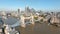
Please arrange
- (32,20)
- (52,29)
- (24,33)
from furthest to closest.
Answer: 1. (32,20)
2. (52,29)
3. (24,33)

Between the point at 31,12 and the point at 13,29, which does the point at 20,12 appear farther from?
the point at 13,29

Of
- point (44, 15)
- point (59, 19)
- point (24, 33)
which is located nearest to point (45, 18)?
point (44, 15)

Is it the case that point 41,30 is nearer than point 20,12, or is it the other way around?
point 41,30

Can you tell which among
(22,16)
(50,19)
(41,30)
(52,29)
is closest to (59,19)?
(50,19)

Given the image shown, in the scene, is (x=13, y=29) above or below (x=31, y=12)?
below

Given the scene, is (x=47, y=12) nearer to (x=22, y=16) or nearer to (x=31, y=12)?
(x=31, y=12)

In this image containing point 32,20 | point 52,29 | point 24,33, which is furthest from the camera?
point 32,20
